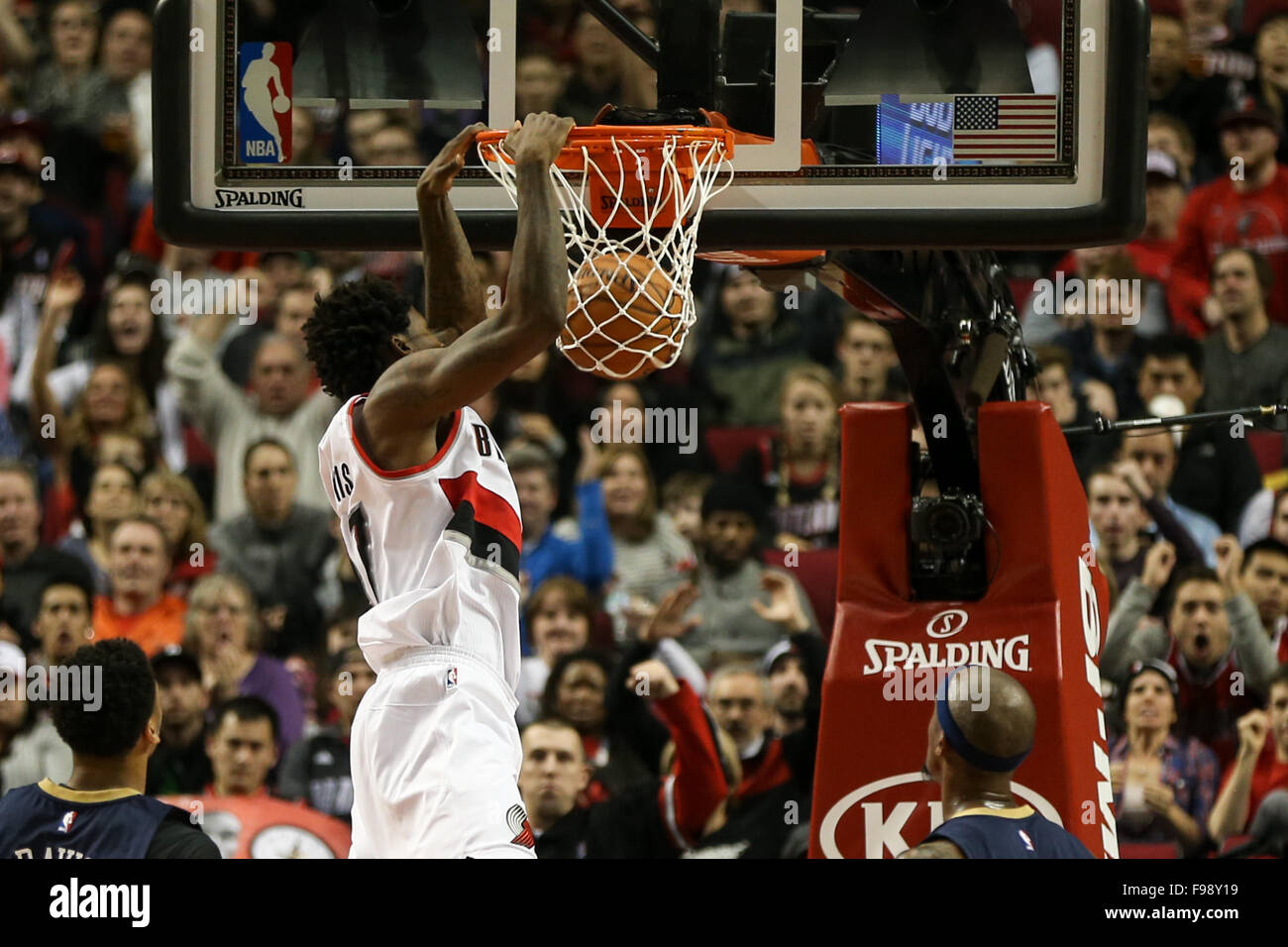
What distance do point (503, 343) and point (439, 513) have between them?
51 centimetres

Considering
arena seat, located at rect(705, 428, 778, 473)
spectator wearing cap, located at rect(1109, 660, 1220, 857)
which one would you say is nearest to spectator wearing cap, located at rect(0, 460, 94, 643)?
arena seat, located at rect(705, 428, 778, 473)

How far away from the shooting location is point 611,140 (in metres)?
4.36

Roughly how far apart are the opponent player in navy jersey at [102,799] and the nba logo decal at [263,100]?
1297mm

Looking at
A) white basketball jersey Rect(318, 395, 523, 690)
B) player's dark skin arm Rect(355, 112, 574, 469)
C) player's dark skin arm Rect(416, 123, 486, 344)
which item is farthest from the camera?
player's dark skin arm Rect(416, 123, 486, 344)

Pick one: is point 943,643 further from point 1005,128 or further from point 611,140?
point 611,140

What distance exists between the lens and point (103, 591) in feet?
24.4

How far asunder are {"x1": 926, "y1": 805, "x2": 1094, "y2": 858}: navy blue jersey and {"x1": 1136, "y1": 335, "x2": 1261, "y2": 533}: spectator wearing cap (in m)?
3.63

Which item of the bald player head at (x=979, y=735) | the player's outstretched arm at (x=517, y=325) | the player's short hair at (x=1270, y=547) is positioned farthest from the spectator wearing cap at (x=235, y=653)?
the bald player head at (x=979, y=735)

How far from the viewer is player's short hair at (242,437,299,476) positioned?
7.54 m

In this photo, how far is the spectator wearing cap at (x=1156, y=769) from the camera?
631cm

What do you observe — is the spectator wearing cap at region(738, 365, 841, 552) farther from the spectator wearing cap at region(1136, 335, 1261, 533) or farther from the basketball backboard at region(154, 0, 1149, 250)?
the basketball backboard at region(154, 0, 1149, 250)

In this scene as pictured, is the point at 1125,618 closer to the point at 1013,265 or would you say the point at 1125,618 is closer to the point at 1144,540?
the point at 1144,540

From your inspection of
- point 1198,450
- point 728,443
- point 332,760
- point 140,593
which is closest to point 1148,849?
point 1198,450
